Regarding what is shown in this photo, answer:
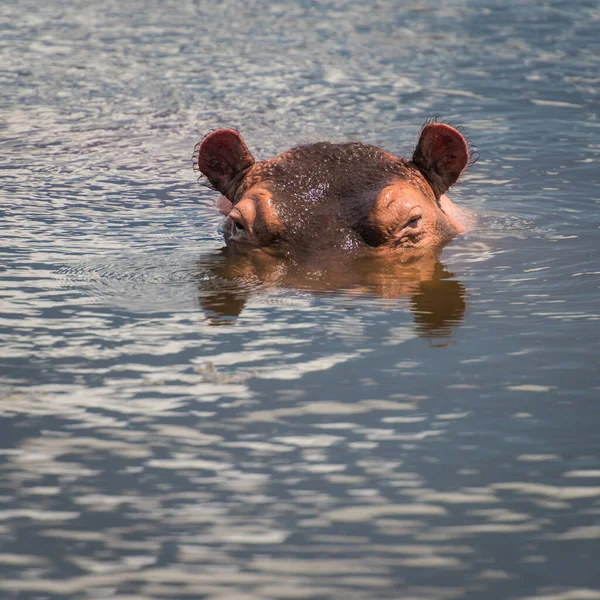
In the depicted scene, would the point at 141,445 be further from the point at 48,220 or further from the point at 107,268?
the point at 48,220

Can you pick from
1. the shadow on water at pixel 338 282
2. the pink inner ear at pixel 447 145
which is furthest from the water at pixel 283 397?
the pink inner ear at pixel 447 145

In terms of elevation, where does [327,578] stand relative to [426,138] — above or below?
below

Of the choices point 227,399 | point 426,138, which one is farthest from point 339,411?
point 426,138

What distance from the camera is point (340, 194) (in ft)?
22.8

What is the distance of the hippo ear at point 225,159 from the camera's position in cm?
768

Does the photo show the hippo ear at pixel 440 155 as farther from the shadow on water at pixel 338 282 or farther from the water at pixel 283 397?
the shadow on water at pixel 338 282

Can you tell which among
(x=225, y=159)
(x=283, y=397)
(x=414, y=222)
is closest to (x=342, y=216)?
(x=414, y=222)

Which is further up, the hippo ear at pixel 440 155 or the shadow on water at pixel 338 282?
the hippo ear at pixel 440 155

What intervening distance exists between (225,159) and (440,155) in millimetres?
1362

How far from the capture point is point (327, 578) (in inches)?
129

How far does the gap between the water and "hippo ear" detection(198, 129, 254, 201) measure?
1.19 ft

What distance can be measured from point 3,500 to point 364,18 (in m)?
12.9

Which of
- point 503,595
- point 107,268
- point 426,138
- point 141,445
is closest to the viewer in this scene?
point 503,595

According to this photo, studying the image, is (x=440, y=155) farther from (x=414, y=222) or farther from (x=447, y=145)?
(x=414, y=222)
